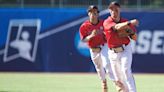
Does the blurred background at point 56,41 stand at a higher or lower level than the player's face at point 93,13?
lower

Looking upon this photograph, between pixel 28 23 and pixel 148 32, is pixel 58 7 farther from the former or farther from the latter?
pixel 148 32

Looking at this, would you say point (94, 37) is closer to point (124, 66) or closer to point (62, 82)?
point (124, 66)

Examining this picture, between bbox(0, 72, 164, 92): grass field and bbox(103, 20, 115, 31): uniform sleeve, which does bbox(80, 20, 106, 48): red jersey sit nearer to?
bbox(0, 72, 164, 92): grass field

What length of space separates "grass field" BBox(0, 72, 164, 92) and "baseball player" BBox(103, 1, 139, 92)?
13.1 ft

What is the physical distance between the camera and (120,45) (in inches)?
519

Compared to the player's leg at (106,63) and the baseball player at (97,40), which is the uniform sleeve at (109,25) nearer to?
the player's leg at (106,63)

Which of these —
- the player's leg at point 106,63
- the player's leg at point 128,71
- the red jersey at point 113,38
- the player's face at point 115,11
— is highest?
the player's face at point 115,11

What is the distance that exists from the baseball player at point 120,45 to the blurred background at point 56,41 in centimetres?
1125

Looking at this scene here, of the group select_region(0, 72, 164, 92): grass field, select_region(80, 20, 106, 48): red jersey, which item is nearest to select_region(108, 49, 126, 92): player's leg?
select_region(80, 20, 106, 48): red jersey

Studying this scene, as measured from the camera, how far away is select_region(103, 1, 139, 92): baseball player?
1291cm

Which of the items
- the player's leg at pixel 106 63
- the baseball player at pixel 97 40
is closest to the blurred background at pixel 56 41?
the baseball player at pixel 97 40

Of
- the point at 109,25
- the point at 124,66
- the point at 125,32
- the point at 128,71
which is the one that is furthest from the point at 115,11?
the point at 128,71

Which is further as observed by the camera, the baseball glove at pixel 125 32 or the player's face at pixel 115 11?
the player's face at pixel 115 11

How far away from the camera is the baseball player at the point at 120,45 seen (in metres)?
12.9
